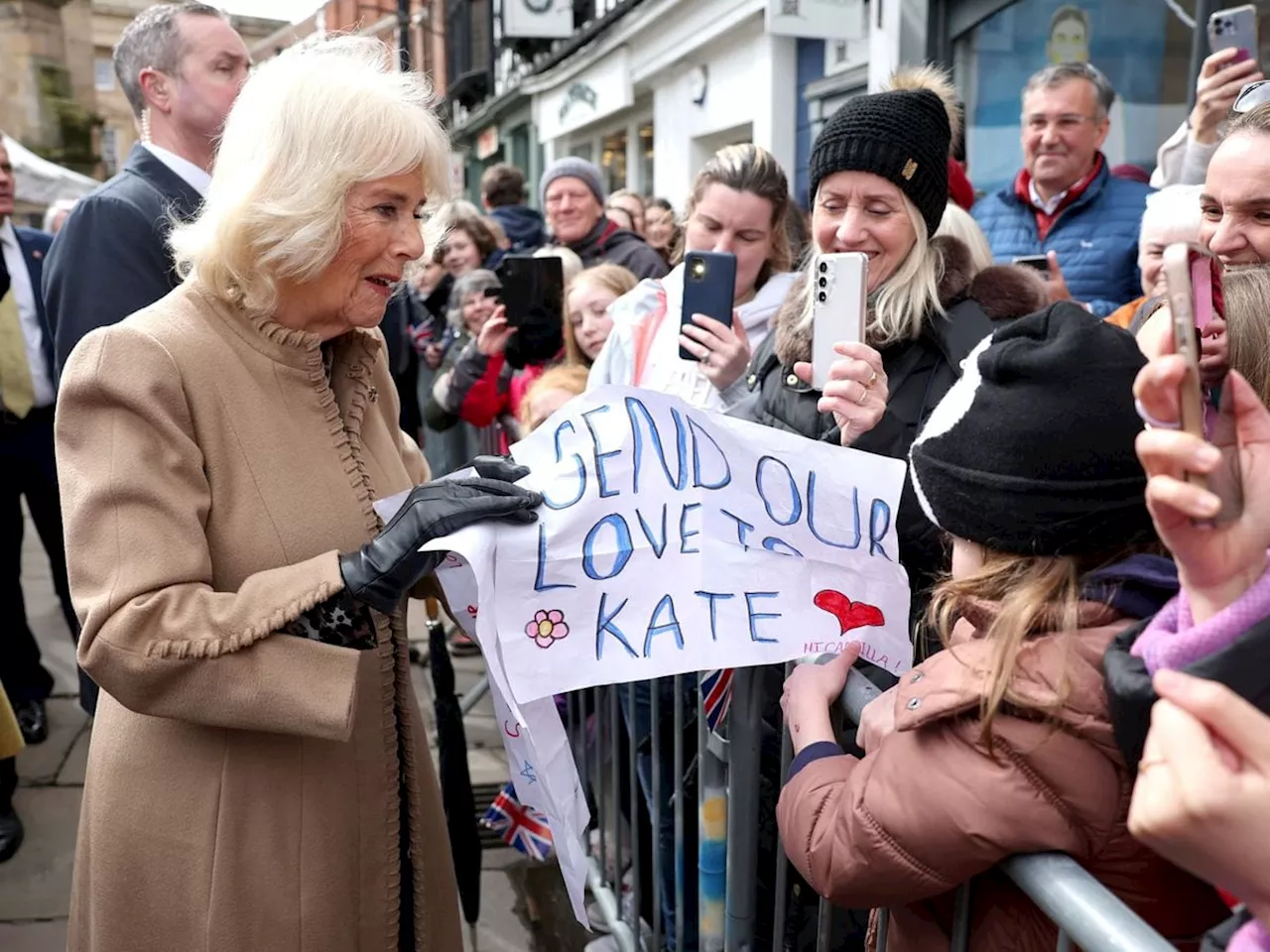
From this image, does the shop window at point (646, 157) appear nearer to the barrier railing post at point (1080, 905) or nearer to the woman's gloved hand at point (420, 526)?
the woman's gloved hand at point (420, 526)

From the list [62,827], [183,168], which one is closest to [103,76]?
[62,827]

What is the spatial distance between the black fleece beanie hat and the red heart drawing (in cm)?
36

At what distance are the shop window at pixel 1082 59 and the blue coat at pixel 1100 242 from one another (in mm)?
1464

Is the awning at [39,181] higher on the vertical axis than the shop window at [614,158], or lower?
lower

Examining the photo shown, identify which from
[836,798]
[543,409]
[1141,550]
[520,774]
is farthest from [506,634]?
[543,409]

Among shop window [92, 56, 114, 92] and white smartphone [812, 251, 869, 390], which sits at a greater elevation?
shop window [92, 56, 114, 92]

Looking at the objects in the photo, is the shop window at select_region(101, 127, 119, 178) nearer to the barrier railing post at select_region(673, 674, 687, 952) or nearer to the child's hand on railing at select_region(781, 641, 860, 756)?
the barrier railing post at select_region(673, 674, 687, 952)

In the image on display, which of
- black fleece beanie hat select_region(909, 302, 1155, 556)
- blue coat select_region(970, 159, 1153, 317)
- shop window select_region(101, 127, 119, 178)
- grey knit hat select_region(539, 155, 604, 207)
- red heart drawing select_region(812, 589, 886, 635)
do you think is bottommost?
red heart drawing select_region(812, 589, 886, 635)

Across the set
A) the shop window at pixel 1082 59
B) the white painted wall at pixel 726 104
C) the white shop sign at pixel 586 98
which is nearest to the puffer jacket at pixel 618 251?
the white painted wall at pixel 726 104

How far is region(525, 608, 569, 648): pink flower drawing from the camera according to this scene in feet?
4.94

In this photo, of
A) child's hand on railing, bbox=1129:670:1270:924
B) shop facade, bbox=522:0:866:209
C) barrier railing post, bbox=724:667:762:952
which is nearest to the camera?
child's hand on railing, bbox=1129:670:1270:924

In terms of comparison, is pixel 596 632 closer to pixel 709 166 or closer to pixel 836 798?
pixel 836 798

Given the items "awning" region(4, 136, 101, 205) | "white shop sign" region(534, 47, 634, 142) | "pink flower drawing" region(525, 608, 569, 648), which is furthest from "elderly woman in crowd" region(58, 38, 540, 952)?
"white shop sign" region(534, 47, 634, 142)

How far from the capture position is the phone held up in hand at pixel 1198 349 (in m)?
0.78
